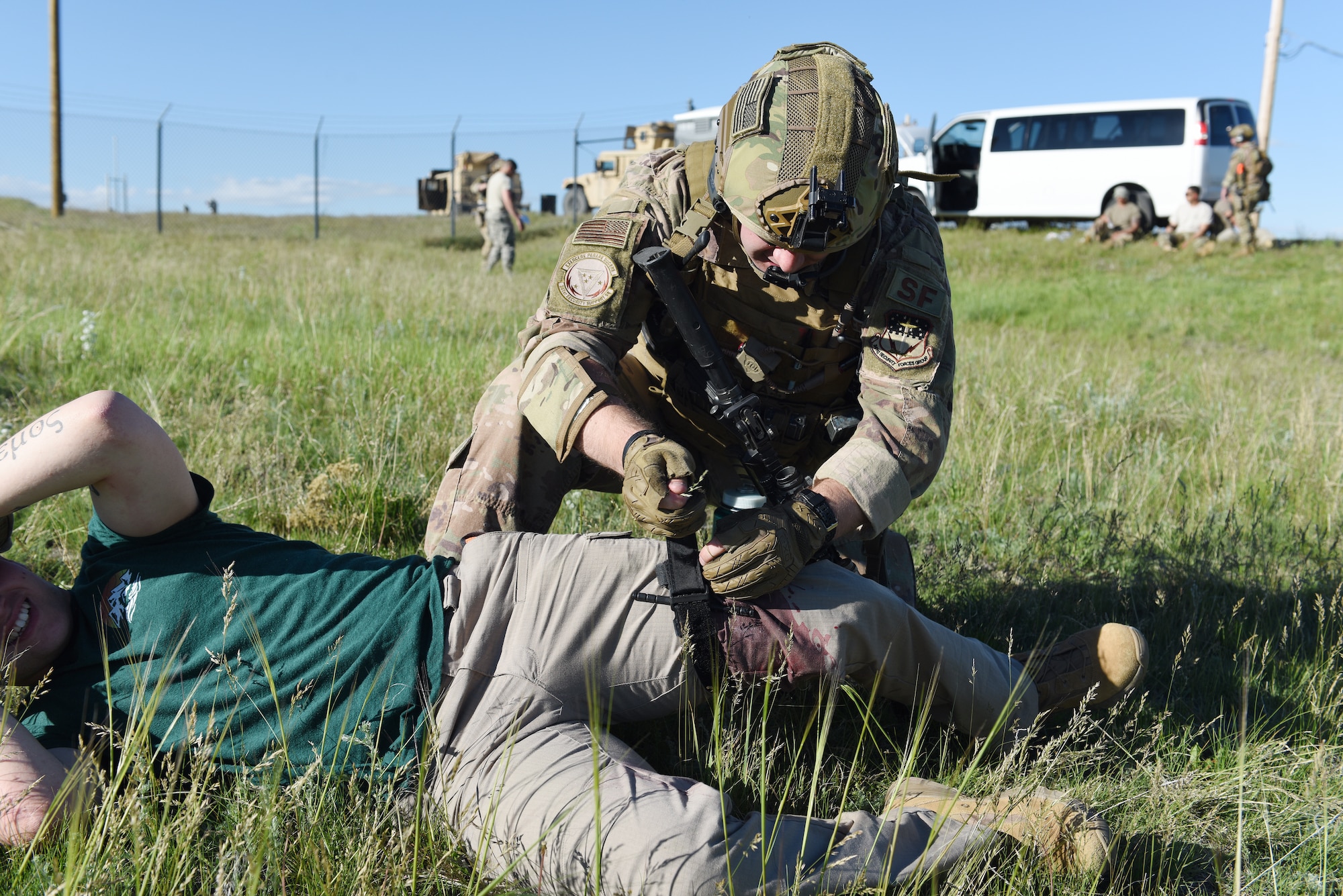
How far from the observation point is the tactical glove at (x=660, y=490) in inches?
79.3

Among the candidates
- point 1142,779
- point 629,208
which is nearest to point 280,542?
point 629,208

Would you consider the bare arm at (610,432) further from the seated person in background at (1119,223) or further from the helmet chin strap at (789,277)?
the seated person in background at (1119,223)

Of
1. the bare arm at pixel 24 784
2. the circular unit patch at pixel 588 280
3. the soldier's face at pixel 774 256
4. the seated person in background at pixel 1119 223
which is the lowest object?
the bare arm at pixel 24 784

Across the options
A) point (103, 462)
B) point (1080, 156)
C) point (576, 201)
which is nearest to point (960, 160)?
point (1080, 156)

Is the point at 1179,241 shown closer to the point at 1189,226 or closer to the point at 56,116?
the point at 1189,226

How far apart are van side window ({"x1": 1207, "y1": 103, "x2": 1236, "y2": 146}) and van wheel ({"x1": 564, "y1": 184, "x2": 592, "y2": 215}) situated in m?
13.4

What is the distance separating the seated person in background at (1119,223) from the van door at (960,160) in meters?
2.65

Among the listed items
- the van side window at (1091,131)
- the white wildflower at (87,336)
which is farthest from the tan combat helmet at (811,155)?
the van side window at (1091,131)

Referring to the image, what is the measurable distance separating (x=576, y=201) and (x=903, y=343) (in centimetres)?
2228

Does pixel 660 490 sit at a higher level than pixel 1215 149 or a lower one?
lower

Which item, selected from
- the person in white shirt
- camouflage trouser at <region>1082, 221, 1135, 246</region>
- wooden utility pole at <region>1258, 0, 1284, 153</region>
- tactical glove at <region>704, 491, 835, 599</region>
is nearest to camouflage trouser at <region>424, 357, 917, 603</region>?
tactical glove at <region>704, 491, 835, 599</region>

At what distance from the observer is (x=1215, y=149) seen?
1633cm

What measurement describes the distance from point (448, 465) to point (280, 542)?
653 millimetres

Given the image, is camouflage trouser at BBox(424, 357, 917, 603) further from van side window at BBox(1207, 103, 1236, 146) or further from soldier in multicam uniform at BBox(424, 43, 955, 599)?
van side window at BBox(1207, 103, 1236, 146)
